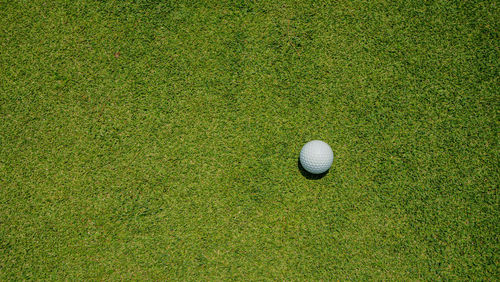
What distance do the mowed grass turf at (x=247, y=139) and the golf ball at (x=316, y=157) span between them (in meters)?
0.20

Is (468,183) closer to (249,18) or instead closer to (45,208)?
(249,18)

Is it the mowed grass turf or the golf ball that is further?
the mowed grass turf

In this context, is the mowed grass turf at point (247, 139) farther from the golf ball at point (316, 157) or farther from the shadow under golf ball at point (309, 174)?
the golf ball at point (316, 157)

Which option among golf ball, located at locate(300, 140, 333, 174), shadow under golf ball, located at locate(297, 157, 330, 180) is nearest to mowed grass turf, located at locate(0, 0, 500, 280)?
shadow under golf ball, located at locate(297, 157, 330, 180)

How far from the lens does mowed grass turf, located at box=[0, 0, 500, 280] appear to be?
106 inches

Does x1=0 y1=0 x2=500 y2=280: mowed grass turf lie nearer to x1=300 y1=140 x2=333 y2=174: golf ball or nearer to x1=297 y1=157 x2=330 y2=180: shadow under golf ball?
x1=297 y1=157 x2=330 y2=180: shadow under golf ball

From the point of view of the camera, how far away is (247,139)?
2.78 meters

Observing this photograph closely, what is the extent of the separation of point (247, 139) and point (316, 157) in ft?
2.37

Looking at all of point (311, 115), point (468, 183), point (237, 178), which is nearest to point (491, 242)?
point (468, 183)

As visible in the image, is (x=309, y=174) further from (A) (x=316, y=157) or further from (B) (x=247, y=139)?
(B) (x=247, y=139)

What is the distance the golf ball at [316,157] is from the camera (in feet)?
8.21

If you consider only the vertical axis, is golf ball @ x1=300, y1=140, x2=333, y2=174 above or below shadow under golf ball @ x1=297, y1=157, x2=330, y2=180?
above

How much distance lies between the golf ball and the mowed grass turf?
0.20m

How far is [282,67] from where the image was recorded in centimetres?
286
